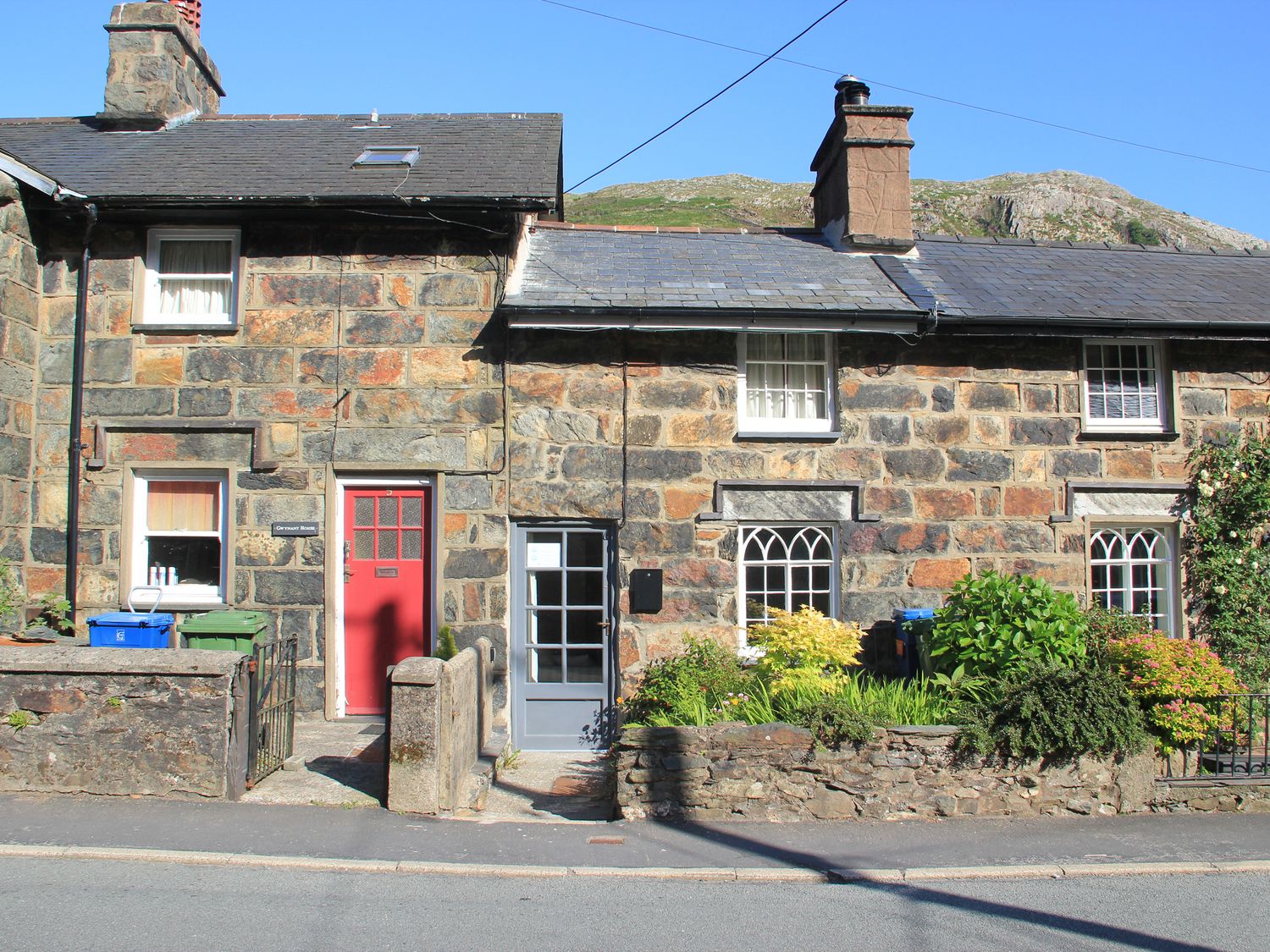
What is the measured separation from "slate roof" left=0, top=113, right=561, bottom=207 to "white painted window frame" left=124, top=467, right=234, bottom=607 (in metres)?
2.73

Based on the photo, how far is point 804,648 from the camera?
8219 mm

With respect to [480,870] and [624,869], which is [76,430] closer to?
[480,870]

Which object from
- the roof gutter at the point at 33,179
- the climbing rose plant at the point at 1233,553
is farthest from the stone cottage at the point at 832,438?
the roof gutter at the point at 33,179

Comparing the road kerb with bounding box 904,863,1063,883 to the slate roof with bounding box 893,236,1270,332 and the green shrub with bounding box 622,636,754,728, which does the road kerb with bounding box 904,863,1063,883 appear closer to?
the green shrub with bounding box 622,636,754,728

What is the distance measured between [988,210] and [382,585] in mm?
57335

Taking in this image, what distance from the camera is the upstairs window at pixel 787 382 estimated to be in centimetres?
992

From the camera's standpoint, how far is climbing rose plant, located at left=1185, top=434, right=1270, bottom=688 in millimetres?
10039

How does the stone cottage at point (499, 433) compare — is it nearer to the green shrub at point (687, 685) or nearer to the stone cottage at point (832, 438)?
the stone cottage at point (832, 438)

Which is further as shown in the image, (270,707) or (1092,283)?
(1092,283)

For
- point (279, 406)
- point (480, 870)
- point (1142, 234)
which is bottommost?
point (480, 870)

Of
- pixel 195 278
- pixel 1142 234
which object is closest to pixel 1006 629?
pixel 195 278

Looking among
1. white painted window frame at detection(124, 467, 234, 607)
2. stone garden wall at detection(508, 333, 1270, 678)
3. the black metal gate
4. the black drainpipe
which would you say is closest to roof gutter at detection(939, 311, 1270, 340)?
stone garden wall at detection(508, 333, 1270, 678)

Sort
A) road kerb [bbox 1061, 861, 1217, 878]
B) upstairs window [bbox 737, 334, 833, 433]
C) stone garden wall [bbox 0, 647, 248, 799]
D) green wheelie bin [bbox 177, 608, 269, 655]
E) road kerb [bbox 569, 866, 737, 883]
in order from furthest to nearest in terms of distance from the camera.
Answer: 1. upstairs window [bbox 737, 334, 833, 433]
2. green wheelie bin [bbox 177, 608, 269, 655]
3. stone garden wall [bbox 0, 647, 248, 799]
4. road kerb [bbox 1061, 861, 1217, 878]
5. road kerb [bbox 569, 866, 737, 883]

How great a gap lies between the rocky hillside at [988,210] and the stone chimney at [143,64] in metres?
36.8
